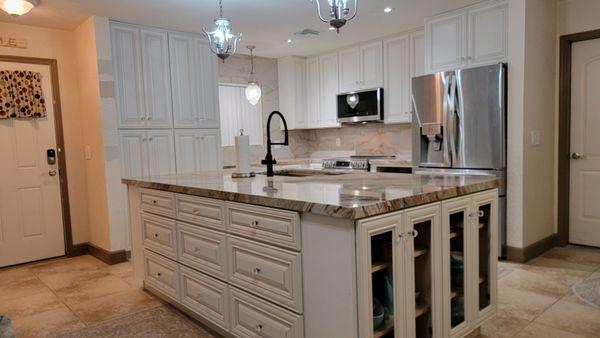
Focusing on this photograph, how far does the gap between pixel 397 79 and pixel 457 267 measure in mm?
3235

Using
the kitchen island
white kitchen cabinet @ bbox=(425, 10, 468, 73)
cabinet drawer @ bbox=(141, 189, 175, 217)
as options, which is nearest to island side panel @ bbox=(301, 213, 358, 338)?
the kitchen island

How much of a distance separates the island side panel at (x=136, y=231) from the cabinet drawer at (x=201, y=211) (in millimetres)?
668

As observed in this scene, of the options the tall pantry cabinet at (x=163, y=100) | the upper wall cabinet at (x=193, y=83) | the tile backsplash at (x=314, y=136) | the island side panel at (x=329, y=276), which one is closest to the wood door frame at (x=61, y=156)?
the tall pantry cabinet at (x=163, y=100)

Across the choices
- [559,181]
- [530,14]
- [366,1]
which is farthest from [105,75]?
[559,181]

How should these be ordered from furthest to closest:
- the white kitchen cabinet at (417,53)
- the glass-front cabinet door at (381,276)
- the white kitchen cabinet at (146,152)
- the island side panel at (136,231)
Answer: the white kitchen cabinet at (417,53) → the white kitchen cabinet at (146,152) → the island side panel at (136,231) → the glass-front cabinet door at (381,276)

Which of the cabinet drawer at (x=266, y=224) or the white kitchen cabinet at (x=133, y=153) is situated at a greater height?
the white kitchen cabinet at (x=133, y=153)

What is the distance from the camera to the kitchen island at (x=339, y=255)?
1.59m

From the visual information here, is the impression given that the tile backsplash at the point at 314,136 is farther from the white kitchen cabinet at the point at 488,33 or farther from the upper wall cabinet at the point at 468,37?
the white kitchen cabinet at the point at 488,33

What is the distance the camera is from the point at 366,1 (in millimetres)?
Answer: 3684

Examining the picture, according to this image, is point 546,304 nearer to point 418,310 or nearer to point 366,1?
point 418,310

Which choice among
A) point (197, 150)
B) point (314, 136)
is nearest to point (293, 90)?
point (314, 136)

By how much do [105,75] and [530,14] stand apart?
12.7 ft

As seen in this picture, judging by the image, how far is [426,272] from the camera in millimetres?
1895

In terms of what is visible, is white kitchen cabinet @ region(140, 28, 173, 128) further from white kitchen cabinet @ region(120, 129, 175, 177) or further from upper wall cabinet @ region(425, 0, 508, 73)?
upper wall cabinet @ region(425, 0, 508, 73)
